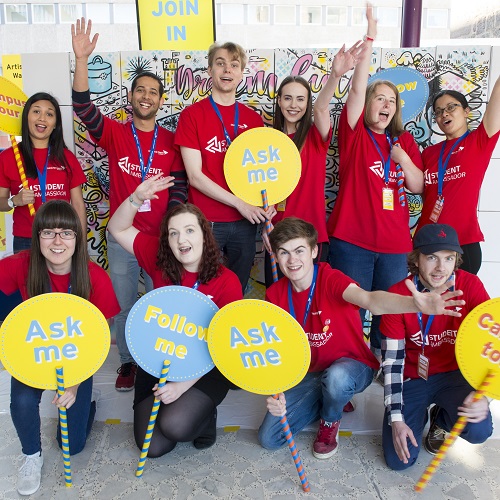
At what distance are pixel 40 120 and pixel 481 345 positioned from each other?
92.9 inches

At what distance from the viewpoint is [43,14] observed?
12.6m

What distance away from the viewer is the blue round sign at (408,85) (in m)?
2.87

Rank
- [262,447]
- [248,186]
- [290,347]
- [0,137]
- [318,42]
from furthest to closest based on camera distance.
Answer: [318,42] < [0,137] < [248,186] < [262,447] < [290,347]

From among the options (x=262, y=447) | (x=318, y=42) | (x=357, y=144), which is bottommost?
(x=262, y=447)

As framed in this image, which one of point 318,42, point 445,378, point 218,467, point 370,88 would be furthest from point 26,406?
point 318,42

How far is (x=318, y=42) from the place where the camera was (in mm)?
13555

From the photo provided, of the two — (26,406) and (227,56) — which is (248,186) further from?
(26,406)

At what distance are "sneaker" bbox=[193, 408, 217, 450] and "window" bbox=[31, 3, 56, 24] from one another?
44.2 feet

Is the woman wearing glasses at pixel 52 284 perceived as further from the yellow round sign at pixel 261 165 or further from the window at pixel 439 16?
the window at pixel 439 16

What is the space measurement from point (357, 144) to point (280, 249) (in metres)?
0.86

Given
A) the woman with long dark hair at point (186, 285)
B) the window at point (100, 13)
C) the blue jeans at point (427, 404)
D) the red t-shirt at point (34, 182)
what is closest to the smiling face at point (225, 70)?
the woman with long dark hair at point (186, 285)

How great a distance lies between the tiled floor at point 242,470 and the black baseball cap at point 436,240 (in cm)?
90

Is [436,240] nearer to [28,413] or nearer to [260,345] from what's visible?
[260,345]

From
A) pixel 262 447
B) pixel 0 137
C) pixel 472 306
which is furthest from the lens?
pixel 0 137
